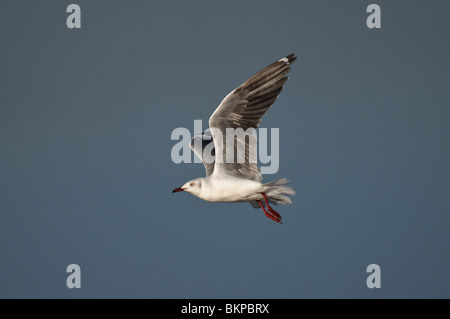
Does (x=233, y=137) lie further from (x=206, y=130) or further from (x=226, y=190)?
(x=206, y=130)

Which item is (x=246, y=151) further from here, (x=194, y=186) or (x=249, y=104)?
(x=194, y=186)

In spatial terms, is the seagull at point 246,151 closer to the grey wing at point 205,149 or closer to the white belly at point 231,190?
the white belly at point 231,190

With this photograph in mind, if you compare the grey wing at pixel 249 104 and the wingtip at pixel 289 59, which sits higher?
the wingtip at pixel 289 59

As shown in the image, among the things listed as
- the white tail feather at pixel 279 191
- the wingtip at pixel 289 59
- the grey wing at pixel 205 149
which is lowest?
the white tail feather at pixel 279 191

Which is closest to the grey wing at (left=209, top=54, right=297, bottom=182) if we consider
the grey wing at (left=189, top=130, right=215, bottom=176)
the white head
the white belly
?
the white belly

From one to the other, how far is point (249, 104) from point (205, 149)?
178 cm

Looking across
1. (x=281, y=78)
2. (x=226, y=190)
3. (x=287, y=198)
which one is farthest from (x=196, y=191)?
(x=281, y=78)

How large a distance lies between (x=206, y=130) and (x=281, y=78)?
2.70 metres

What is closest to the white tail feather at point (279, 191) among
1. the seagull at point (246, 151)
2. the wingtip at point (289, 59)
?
the seagull at point (246, 151)

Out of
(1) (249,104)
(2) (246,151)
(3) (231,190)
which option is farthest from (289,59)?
(3) (231,190)

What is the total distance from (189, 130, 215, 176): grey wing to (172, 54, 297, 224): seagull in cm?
47

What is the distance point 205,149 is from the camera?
41.7 feet

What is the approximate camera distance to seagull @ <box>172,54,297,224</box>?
11078 mm

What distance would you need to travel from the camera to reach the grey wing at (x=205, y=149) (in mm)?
12508
